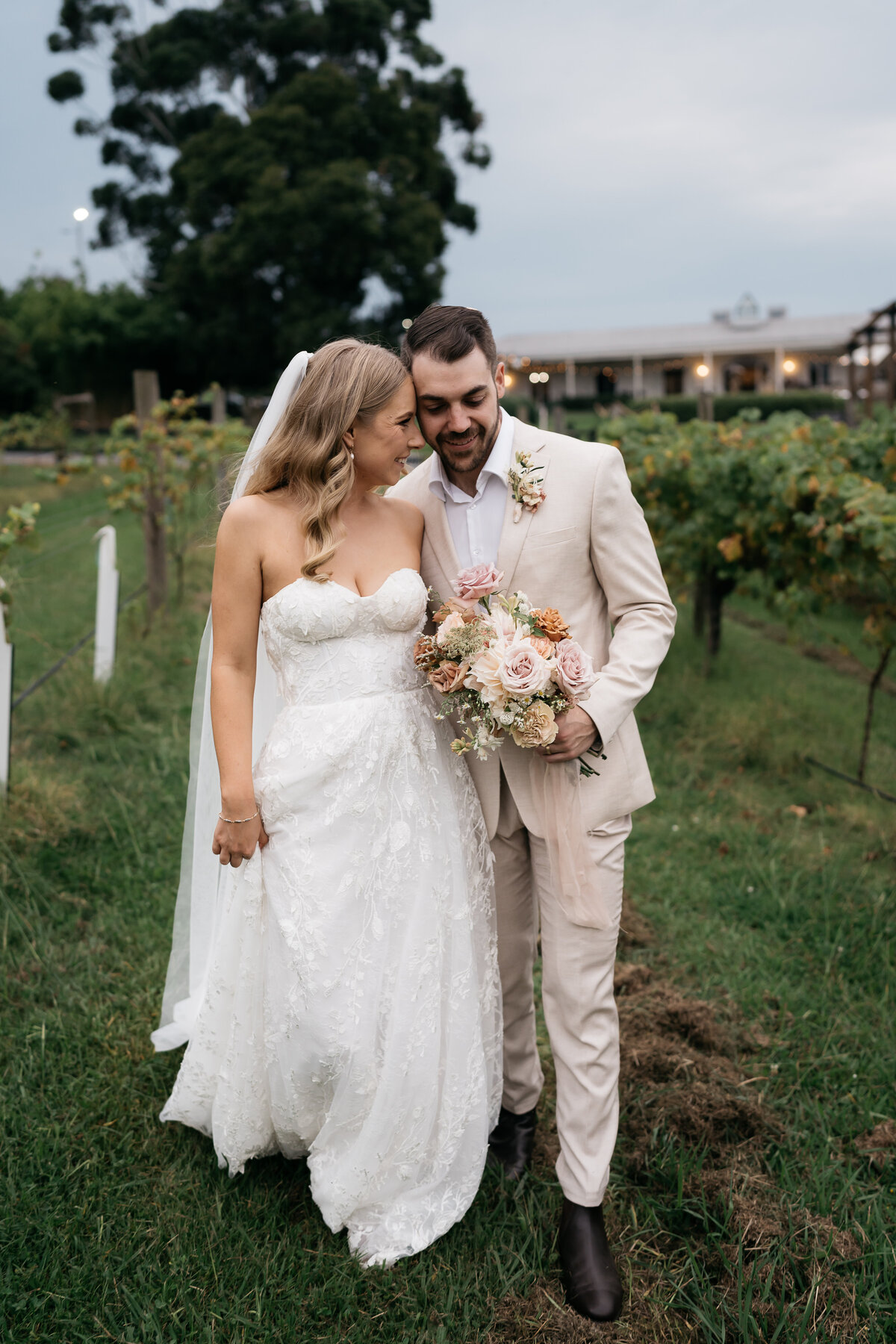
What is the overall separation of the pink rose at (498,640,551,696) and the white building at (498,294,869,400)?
39419 millimetres

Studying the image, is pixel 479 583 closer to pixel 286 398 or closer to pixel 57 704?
pixel 286 398

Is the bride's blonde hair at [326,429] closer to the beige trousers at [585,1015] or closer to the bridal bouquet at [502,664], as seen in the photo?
the bridal bouquet at [502,664]

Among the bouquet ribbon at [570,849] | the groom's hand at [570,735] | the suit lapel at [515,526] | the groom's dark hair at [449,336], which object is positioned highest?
the groom's dark hair at [449,336]

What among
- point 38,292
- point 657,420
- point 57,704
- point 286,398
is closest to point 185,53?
point 38,292

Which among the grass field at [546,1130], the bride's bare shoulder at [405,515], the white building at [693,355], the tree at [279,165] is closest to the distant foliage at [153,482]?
the grass field at [546,1130]

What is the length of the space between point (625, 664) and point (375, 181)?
28894 mm

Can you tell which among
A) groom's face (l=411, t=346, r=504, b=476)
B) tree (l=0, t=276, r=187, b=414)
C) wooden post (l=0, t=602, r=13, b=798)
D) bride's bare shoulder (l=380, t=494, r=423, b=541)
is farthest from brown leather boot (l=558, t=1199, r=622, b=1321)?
tree (l=0, t=276, r=187, b=414)

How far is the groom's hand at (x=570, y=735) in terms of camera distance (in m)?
2.36

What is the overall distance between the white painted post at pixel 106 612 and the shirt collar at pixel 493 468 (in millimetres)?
4448

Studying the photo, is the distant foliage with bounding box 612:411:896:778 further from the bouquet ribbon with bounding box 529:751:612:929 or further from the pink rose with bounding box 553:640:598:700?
the pink rose with bounding box 553:640:598:700

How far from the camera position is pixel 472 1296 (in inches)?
93.1

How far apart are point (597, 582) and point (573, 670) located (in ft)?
1.57

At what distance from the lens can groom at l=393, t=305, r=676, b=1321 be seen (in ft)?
8.00

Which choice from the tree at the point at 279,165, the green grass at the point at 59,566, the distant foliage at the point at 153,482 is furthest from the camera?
the tree at the point at 279,165
